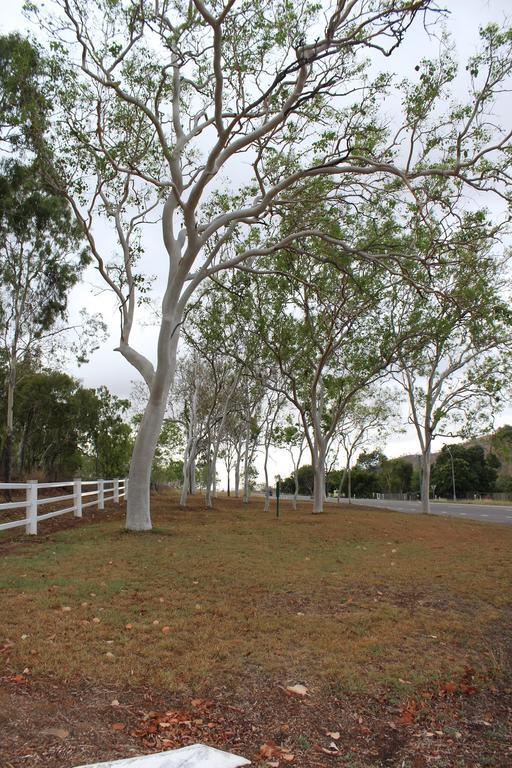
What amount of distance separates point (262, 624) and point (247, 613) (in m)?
0.43

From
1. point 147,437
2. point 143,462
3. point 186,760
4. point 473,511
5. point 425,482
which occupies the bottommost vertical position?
point 473,511

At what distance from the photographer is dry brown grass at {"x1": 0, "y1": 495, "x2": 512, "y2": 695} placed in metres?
4.43

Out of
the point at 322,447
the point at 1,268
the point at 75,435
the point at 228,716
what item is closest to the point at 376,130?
the point at 228,716

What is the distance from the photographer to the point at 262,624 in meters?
5.56

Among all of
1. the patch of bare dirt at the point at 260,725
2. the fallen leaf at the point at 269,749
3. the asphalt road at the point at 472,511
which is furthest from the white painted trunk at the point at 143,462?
the asphalt road at the point at 472,511

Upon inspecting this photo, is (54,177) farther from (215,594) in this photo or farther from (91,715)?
(91,715)

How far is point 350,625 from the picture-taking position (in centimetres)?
566

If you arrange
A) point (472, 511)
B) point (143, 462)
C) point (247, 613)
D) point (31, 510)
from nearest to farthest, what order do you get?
1. point (247, 613)
2. point (31, 510)
3. point (143, 462)
4. point (472, 511)

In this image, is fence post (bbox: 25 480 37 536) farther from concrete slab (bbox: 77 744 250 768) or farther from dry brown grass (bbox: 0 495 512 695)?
concrete slab (bbox: 77 744 250 768)

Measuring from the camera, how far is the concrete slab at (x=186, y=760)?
301 cm

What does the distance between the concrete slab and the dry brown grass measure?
2.78ft

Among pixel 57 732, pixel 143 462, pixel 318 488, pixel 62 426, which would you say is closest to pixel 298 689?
pixel 57 732

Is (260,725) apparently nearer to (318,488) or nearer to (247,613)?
(247,613)

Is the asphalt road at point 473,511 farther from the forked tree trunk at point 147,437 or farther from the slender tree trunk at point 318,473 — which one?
the forked tree trunk at point 147,437
